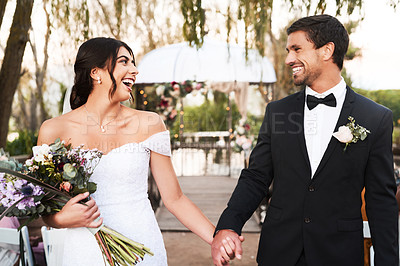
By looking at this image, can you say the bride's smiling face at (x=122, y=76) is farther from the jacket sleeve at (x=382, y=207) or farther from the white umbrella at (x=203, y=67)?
the white umbrella at (x=203, y=67)

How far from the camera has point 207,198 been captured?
8516 millimetres

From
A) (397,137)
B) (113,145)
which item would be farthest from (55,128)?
(397,137)

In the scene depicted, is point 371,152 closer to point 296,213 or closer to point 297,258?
point 296,213

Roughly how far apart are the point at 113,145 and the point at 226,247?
0.82 m

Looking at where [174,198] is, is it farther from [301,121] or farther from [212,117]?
[212,117]

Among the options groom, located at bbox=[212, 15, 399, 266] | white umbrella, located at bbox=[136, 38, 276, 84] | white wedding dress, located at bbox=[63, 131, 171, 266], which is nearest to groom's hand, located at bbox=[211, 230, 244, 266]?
groom, located at bbox=[212, 15, 399, 266]

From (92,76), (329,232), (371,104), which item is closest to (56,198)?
(92,76)

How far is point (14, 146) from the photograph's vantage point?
11711mm

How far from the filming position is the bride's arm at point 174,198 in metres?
2.36

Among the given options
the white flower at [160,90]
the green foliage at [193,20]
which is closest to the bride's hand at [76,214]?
the green foliage at [193,20]

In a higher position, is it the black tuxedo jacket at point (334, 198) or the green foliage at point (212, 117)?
the black tuxedo jacket at point (334, 198)

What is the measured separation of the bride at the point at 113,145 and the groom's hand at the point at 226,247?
0.18 metres

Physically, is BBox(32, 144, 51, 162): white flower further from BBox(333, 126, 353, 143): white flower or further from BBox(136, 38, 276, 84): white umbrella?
BBox(136, 38, 276, 84): white umbrella

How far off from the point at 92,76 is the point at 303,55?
112cm
